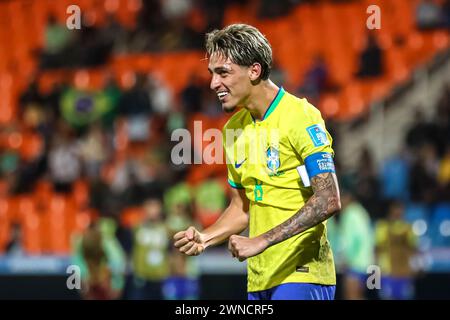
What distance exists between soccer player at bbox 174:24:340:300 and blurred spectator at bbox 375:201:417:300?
701 cm

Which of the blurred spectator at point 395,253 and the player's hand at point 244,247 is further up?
the blurred spectator at point 395,253

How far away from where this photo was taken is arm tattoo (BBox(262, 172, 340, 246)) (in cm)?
465

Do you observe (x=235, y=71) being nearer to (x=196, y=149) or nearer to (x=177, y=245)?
(x=177, y=245)

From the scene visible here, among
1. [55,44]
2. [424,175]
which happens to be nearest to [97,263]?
[424,175]

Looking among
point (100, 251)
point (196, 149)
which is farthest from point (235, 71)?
point (196, 149)

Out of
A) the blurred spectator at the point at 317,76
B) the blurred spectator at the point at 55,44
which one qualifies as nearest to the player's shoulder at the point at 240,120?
the blurred spectator at the point at 317,76

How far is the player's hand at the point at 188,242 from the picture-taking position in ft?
15.6

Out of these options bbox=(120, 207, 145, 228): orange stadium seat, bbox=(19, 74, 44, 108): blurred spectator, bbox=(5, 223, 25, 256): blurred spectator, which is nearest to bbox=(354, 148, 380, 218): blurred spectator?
bbox=(120, 207, 145, 228): orange stadium seat

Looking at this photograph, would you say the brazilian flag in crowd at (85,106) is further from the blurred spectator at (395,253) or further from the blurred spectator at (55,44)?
the blurred spectator at (395,253)

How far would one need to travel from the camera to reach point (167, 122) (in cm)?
1466

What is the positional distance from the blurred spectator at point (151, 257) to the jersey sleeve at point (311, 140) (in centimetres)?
745

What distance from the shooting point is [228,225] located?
5340mm

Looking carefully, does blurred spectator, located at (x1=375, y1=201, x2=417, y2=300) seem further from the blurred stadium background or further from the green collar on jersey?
the green collar on jersey

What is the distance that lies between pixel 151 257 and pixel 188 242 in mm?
7606
